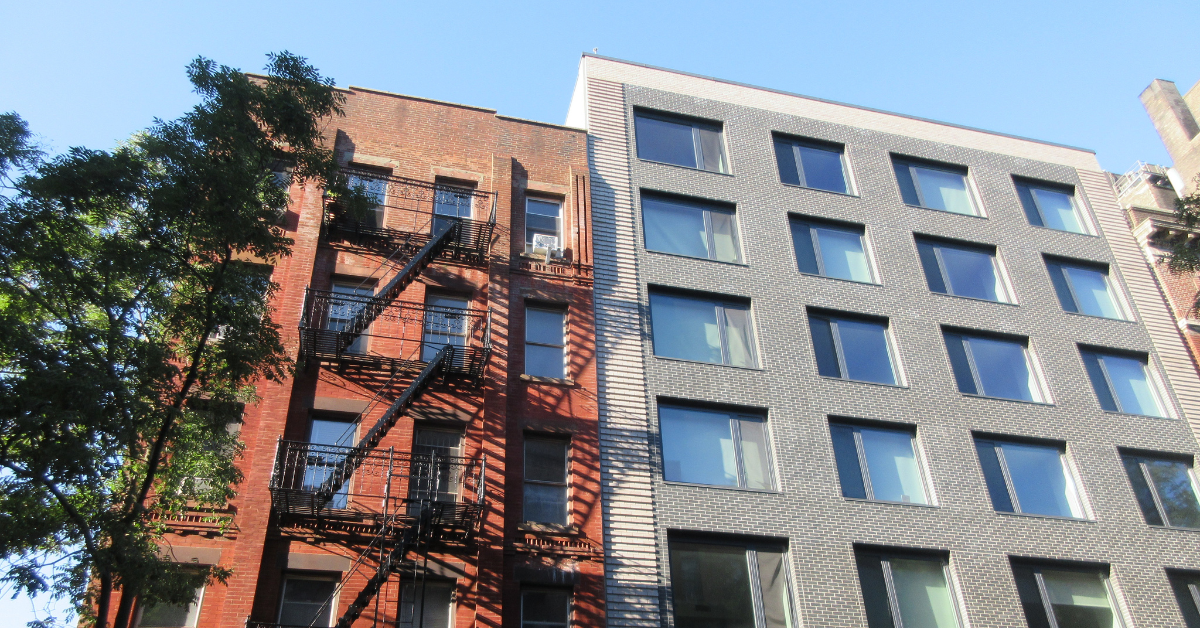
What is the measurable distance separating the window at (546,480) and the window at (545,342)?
193 centimetres

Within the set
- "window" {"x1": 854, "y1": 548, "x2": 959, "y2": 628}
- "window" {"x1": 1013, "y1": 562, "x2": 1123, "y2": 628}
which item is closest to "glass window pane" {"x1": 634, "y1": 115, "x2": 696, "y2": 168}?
"window" {"x1": 854, "y1": 548, "x2": 959, "y2": 628}

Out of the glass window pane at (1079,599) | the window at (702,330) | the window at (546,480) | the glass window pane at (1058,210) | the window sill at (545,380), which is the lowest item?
the glass window pane at (1079,599)

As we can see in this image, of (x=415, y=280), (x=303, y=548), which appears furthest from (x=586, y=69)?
(x=303, y=548)

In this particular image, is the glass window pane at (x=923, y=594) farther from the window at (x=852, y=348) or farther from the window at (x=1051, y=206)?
the window at (x=1051, y=206)

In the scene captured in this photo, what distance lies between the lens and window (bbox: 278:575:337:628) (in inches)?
668

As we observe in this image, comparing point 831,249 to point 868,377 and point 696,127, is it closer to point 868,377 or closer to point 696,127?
point 868,377

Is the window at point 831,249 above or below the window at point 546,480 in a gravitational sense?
above

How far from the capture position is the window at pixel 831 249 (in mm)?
26344

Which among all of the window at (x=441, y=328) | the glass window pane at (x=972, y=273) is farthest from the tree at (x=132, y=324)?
the glass window pane at (x=972, y=273)

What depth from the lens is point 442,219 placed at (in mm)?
23250

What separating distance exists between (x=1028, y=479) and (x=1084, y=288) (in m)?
8.41

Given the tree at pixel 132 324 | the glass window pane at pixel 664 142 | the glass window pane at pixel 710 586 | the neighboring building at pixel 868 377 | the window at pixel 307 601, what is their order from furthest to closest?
the glass window pane at pixel 664 142, the neighboring building at pixel 868 377, the glass window pane at pixel 710 586, the window at pixel 307 601, the tree at pixel 132 324

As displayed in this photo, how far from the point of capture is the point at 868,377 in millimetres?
24469

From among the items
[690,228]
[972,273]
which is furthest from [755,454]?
[972,273]
